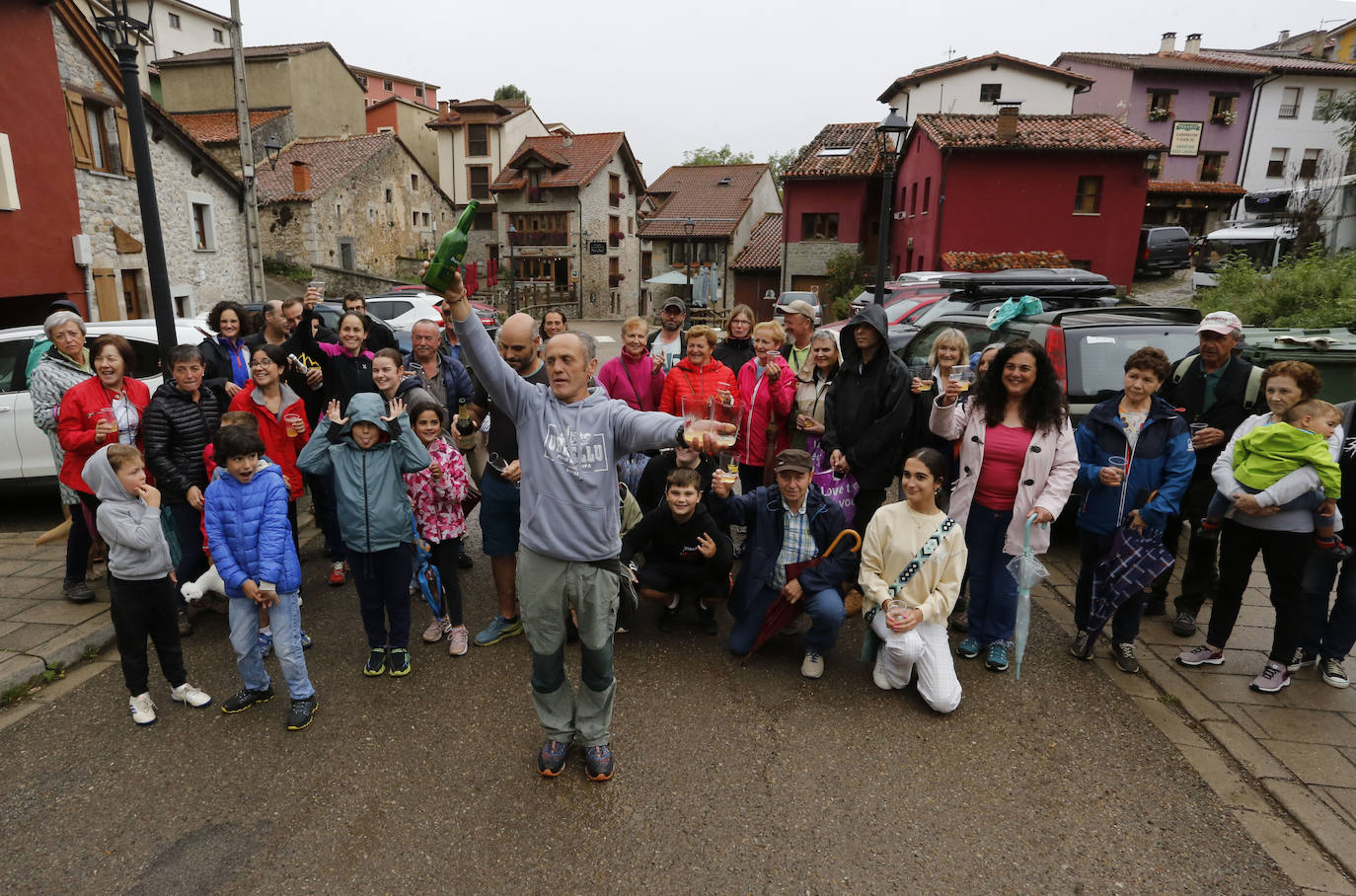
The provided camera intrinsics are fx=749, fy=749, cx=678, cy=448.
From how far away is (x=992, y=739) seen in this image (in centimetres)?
400

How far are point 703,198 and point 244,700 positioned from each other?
4639 cm

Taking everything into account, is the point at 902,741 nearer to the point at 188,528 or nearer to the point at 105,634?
the point at 188,528

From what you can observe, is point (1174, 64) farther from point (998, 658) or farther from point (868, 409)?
point (998, 658)

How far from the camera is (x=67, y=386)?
5070 mm

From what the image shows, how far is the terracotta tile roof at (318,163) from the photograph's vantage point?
102ft

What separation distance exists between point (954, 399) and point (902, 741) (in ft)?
7.13

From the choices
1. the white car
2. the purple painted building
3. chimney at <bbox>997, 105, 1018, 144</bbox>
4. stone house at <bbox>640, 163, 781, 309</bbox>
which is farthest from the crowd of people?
the purple painted building

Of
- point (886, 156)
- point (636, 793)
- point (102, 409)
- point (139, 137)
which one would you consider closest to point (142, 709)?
point (102, 409)

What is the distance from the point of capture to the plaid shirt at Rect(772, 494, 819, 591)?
15.3 feet

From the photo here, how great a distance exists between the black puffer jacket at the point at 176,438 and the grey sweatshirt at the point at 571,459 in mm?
2699

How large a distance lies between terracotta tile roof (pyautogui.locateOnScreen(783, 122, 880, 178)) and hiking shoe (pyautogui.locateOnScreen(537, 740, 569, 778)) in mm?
29826

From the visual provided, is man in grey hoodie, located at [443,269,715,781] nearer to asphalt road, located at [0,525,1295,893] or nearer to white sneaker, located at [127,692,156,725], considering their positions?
asphalt road, located at [0,525,1295,893]

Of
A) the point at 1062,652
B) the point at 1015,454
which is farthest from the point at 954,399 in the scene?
the point at 1062,652

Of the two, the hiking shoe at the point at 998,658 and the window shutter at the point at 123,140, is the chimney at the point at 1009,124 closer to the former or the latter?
A: the window shutter at the point at 123,140
